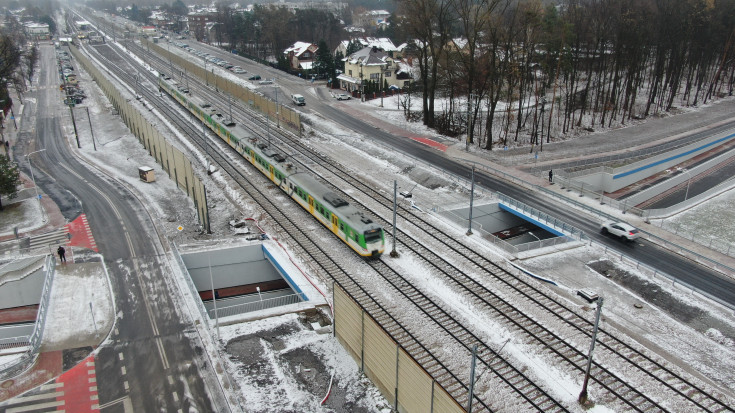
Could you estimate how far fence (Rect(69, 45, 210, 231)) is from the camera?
4259 cm

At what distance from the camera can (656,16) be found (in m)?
81.6

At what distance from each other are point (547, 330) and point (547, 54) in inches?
2130

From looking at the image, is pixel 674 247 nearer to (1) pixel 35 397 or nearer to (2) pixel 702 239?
(2) pixel 702 239

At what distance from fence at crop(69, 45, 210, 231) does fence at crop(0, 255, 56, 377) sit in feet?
37.3

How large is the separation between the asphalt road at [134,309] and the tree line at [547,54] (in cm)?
3949

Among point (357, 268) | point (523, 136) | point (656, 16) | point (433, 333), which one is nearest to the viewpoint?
point (433, 333)

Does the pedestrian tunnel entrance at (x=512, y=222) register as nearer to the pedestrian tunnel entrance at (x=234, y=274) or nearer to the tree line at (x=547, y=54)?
the pedestrian tunnel entrance at (x=234, y=274)

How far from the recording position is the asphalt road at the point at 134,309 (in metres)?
24.1

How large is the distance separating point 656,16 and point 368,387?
82.7 m

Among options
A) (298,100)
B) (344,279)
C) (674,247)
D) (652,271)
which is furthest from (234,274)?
(298,100)

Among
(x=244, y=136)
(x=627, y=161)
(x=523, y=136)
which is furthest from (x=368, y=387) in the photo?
(x=523, y=136)

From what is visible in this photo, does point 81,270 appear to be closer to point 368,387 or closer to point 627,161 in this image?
point 368,387

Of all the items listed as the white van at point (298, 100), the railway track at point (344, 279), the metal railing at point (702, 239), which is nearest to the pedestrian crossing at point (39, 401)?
the railway track at point (344, 279)

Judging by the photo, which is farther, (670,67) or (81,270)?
(670,67)
